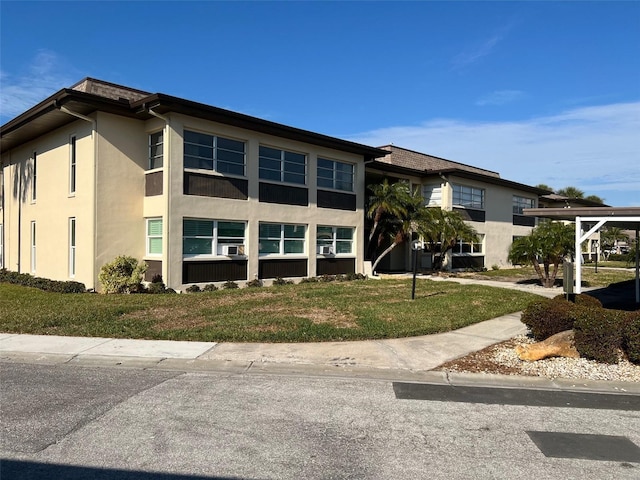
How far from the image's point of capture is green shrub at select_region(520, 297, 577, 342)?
8.43 m

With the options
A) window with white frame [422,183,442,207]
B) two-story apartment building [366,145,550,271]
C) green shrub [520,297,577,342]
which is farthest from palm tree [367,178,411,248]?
green shrub [520,297,577,342]

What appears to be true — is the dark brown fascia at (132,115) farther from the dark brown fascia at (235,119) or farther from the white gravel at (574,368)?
the white gravel at (574,368)

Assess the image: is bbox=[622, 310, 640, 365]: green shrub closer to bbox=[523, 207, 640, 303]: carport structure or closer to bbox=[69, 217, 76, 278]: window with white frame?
bbox=[523, 207, 640, 303]: carport structure

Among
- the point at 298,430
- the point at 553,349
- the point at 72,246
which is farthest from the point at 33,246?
the point at 553,349

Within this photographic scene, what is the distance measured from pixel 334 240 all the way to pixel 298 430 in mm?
17430

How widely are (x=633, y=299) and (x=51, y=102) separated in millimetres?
20215

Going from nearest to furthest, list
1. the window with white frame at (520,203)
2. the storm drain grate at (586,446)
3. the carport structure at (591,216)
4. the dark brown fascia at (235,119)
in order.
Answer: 1. the storm drain grate at (586,446)
2. the carport structure at (591,216)
3. the dark brown fascia at (235,119)
4. the window with white frame at (520,203)

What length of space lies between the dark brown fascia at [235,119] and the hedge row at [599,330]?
12.4 meters

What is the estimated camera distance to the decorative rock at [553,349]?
7941mm

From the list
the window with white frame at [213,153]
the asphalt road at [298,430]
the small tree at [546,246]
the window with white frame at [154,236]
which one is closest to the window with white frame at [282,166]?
the window with white frame at [213,153]

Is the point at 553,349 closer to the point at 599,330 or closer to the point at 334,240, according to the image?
the point at 599,330

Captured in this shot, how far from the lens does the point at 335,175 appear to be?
2231 cm

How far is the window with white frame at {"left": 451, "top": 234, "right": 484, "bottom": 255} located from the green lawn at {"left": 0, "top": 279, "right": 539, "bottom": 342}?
42.2 ft

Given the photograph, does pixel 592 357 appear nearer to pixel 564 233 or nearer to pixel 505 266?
pixel 564 233
